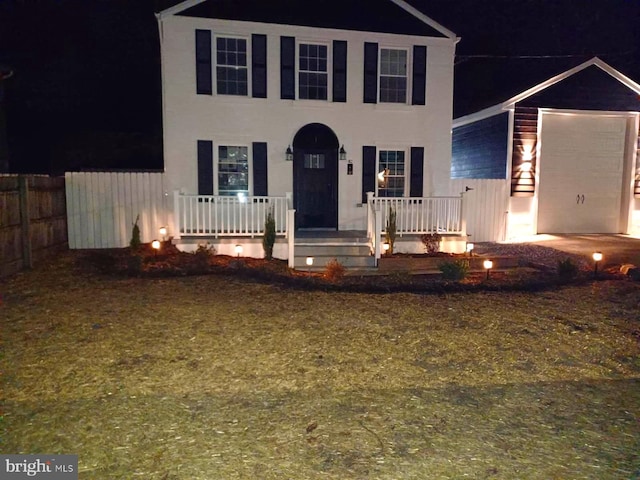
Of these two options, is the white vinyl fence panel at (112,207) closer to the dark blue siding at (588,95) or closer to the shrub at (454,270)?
the shrub at (454,270)

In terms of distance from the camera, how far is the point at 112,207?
35.2 ft

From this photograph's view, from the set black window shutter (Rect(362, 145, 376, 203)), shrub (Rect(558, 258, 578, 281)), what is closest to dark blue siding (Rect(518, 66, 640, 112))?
black window shutter (Rect(362, 145, 376, 203))

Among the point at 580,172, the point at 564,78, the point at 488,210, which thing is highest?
the point at 564,78

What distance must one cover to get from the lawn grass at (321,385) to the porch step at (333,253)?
9.75 ft

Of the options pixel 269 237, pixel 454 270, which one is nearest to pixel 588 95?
pixel 454 270

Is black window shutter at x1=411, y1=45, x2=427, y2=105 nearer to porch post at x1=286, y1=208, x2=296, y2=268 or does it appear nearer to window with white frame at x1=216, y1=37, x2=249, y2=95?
window with white frame at x1=216, y1=37, x2=249, y2=95

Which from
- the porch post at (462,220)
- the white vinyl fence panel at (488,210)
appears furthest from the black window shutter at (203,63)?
the white vinyl fence panel at (488,210)

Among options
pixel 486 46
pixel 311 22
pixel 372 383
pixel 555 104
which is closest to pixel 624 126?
pixel 555 104

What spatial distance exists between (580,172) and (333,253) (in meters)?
9.22

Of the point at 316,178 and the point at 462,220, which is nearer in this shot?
the point at 462,220

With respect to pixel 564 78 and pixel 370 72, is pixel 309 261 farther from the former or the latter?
pixel 564 78

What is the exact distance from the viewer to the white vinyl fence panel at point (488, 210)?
1323 cm

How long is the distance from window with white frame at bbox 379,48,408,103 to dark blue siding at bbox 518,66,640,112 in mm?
3867

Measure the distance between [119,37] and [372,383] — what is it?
21.9 m
